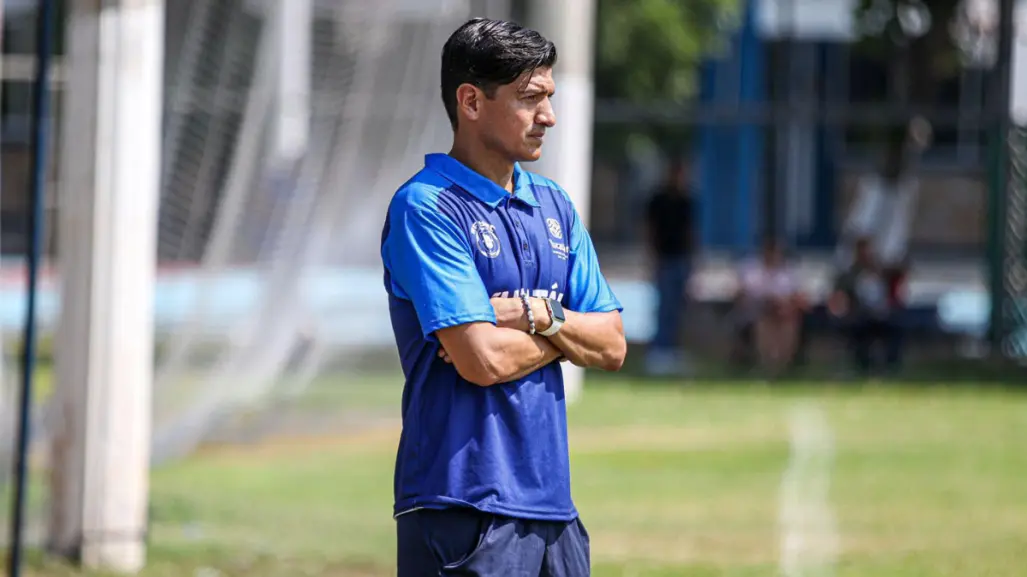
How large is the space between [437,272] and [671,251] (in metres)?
17.4

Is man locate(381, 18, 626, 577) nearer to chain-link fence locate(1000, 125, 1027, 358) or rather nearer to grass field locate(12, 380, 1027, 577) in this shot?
grass field locate(12, 380, 1027, 577)

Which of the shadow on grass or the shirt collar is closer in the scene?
the shirt collar

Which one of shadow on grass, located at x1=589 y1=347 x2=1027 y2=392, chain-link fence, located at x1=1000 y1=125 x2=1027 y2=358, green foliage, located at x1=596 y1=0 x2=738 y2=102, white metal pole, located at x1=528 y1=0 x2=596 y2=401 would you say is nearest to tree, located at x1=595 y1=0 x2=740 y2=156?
green foliage, located at x1=596 y1=0 x2=738 y2=102

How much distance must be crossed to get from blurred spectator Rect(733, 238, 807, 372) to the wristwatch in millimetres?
16606

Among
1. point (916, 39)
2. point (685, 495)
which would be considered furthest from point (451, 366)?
point (916, 39)

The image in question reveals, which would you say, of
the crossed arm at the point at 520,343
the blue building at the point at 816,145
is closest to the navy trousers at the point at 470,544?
the crossed arm at the point at 520,343

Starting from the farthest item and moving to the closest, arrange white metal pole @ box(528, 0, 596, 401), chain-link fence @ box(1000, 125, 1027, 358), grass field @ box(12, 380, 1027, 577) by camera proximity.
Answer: chain-link fence @ box(1000, 125, 1027, 358)
white metal pole @ box(528, 0, 596, 401)
grass field @ box(12, 380, 1027, 577)

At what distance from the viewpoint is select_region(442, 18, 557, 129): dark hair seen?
4.19 m

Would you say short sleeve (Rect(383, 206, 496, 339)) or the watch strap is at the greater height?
→ short sleeve (Rect(383, 206, 496, 339))

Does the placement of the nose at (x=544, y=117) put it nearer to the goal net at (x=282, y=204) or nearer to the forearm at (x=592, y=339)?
the forearm at (x=592, y=339)

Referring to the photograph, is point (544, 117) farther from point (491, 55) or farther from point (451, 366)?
point (451, 366)

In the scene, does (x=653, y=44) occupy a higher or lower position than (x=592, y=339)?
higher

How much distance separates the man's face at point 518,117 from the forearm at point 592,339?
390 mm

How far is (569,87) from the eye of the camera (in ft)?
54.2
